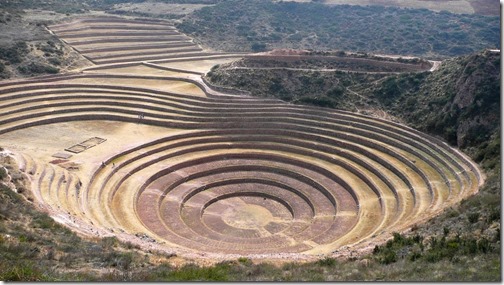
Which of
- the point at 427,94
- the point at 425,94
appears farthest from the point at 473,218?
the point at 425,94

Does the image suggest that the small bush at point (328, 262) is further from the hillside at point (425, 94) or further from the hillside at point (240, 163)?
the hillside at point (425, 94)

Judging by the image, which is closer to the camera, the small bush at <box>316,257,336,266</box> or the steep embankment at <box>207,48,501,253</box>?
the small bush at <box>316,257,336,266</box>

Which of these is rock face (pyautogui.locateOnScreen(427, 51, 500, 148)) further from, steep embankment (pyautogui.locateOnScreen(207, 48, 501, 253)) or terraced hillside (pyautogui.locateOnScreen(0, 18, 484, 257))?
terraced hillside (pyautogui.locateOnScreen(0, 18, 484, 257))

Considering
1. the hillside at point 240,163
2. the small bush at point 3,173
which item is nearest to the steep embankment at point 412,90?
the hillside at point 240,163

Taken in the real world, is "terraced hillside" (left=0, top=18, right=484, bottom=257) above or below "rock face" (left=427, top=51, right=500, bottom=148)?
below

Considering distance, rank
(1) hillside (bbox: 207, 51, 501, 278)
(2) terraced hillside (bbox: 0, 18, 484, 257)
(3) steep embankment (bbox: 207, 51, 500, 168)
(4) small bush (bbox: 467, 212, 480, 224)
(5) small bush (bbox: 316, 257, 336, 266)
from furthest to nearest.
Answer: (3) steep embankment (bbox: 207, 51, 500, 168) < (1) hillside (bbox: 207, 51, 501, 278) < (2) terraced hillside (bbox: 0, 18, 484, 257) < (4) small bush (bbox: 467, 212, 480, 224) < (5) small bush (bbox: 316, 257, 336, 266)

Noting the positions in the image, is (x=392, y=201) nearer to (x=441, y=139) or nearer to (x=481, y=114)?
(x=441, y=139)

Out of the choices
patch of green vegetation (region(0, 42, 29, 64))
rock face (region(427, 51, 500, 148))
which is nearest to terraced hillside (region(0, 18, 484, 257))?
rock face (region(427, 51, 500, 148))

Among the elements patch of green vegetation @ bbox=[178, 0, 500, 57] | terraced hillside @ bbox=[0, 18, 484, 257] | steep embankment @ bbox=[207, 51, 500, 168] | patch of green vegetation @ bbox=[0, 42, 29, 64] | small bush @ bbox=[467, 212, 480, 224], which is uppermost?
patch of green vegetation @ bbox=[178, 0, 500, 57]
